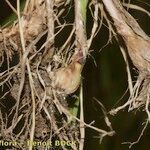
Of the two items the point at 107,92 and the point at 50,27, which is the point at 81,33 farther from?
the point at 107,92

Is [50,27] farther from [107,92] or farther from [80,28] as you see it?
[107,92]

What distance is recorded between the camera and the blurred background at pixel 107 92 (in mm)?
1207

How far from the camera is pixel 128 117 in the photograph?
124 cm

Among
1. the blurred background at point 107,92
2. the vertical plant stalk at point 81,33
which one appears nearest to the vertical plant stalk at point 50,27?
the vertical plant stalk at point 81,33

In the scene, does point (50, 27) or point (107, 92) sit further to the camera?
point (107, 92)

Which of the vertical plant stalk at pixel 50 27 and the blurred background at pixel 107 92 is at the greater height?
the vertical plant stalk at pixel 50 27

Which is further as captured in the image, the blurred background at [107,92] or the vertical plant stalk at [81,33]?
the blurred background at [107,92]

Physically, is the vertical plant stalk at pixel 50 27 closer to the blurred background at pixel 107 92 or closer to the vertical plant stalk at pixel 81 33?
the vertical plant stalk at pixel 81 33

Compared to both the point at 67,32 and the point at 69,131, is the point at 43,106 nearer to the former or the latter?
the point at 69,131

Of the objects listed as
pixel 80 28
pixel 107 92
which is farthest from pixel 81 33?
pixel 107 92

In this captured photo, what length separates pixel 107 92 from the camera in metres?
1.23

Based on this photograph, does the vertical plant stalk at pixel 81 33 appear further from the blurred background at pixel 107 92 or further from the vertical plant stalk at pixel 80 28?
the blurred background at pixel 107 92

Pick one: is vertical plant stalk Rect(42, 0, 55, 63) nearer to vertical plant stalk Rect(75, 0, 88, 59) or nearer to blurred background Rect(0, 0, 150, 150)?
vertical plant stalk Rect(75, 0, 88, 59)

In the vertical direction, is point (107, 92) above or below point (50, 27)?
below
